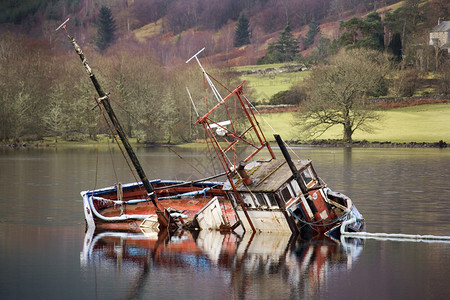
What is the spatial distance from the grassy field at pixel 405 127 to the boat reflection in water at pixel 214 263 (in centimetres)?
9096

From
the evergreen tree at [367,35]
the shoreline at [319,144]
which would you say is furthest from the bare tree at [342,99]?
the evergreen tree at [367,35]

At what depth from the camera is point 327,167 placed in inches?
3221

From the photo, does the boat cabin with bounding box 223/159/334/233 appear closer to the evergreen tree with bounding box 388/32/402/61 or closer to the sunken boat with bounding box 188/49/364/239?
the sunken boat with bounding box 188/49/364/239

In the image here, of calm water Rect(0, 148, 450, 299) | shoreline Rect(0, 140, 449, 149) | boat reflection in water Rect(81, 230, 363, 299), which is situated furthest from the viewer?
shoreline Rect(0, 140, 449, 149)

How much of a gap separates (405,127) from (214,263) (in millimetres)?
111226

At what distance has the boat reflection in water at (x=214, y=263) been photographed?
88.4 ft

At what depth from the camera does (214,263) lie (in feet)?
104

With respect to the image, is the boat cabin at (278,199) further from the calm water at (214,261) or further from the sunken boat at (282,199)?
the calm water at (214,261)

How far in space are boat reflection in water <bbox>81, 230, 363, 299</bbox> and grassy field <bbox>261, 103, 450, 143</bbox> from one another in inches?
3581

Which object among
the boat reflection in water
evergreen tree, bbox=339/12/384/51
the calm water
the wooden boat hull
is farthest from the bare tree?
the boat reflection in water

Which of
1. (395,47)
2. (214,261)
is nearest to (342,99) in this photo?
(395,47)

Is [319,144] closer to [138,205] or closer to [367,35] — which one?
[367,35]

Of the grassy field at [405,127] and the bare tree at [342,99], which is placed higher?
the bare tree at [342,99]

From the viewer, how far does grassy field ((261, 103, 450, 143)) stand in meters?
131
